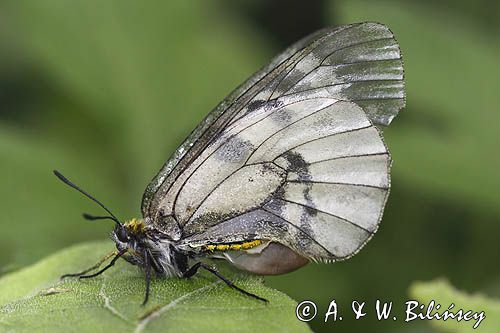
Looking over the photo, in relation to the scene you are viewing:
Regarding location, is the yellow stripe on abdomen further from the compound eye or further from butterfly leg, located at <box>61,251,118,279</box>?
butterfly leg, located at <box>61,251,118,279</box>

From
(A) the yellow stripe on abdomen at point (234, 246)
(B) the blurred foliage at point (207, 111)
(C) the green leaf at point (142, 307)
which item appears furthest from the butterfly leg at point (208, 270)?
(B) the blurred foliage at point (207, 111)

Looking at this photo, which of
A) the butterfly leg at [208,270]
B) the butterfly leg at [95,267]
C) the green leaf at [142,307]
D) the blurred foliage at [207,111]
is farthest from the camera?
the blurred foliage at [207,111]

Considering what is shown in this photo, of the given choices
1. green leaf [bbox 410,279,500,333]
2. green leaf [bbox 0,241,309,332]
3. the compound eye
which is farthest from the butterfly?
green leaf [bbox 410,279,500,333]

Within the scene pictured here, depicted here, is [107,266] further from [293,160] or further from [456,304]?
[456,304]

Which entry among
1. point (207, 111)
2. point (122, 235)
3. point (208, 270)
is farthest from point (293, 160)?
point (207, 111)

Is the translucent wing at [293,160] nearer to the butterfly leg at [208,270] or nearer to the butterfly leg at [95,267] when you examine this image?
the butterfly leg at [208,270]
